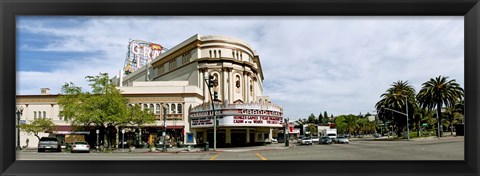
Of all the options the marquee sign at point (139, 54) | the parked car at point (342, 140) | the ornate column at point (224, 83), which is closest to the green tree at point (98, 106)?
the ornate column at point (224, 83)

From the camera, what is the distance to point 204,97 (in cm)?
4809

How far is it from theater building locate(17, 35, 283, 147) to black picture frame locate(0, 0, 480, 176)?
26855 millimetres

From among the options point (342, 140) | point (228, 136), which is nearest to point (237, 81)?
point (228, 136)

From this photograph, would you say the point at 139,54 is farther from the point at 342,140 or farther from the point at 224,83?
the point at 342,140

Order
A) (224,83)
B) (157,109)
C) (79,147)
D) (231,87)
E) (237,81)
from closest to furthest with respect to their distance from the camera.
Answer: (79,147), (157,109), (224,83), (231,87), (237,81)

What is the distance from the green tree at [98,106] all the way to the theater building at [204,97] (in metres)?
3.16

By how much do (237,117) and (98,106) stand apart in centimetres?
1379

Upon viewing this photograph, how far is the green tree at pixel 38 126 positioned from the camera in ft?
126

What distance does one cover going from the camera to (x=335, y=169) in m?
7.09
